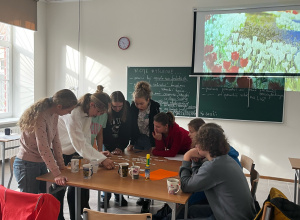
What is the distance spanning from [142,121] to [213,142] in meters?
1.50

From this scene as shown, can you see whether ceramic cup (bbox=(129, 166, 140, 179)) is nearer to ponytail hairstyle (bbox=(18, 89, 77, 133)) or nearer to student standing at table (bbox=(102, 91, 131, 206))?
ponytail hairstyle (bbox=(18, 89, 77, 133))

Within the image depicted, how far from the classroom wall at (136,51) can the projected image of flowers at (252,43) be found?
0.86 feet

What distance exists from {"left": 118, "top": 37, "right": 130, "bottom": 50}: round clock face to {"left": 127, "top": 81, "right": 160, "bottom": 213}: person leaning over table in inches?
93.8

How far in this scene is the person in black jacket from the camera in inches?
127

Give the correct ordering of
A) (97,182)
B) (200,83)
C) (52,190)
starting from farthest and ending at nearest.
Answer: (200,83), (52,190), (97,182)

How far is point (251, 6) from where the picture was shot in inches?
184

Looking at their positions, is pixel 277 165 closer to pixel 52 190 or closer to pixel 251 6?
pixel 251 6

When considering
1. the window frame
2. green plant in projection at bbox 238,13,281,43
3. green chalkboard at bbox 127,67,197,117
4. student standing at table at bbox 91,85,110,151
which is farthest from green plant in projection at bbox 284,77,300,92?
the window frame

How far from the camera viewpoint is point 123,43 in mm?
5504

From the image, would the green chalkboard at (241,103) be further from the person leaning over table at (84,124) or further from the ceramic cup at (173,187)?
the ceramic cup at (173,187)

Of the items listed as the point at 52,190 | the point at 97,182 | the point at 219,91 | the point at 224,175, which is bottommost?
the point at 52,190

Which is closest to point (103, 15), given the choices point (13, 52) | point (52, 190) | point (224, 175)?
point (13, 52)

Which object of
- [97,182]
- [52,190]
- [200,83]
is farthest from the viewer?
[200,83]

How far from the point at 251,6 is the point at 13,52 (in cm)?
468
